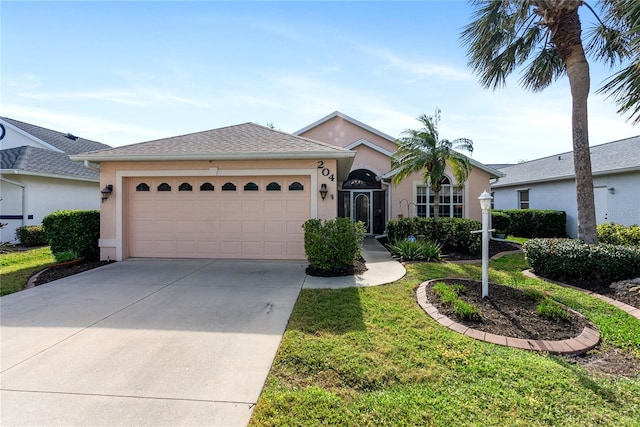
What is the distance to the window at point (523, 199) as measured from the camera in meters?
17.5

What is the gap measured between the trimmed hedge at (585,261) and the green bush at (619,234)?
15.6 feet

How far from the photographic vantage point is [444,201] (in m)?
14.1

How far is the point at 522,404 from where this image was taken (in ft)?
8.64

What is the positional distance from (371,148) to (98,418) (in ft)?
47.5

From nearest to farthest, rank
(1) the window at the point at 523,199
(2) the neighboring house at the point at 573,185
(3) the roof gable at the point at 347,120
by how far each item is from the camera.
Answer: (2) the neighboring house at the point at 573,185 → (3) the roof gable at the point at 347,120 → (1) the window at the point at 523,199

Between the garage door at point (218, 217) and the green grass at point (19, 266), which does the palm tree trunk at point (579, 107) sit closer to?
the garage door at point (218, 217)

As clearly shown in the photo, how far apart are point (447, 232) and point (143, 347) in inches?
376

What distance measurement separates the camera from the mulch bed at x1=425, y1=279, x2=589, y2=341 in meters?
4.07

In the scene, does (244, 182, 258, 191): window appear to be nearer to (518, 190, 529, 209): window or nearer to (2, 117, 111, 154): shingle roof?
(2, 117, 111, 154): shingle roof

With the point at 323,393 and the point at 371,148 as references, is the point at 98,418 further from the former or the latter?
the point at 371,148

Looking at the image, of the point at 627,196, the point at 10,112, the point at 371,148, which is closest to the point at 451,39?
the point at 371,148

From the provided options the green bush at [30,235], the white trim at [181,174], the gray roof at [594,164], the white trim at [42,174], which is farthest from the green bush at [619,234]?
the white trim at [42,174]

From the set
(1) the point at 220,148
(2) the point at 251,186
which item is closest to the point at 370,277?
(2) the point at 251,186

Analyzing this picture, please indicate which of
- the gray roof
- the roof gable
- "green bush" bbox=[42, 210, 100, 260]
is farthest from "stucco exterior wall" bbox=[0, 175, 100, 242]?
the gray roof
